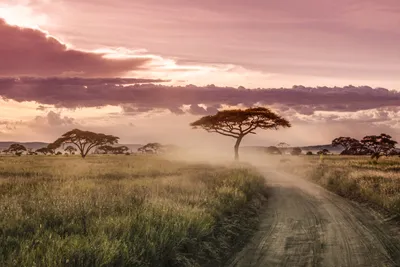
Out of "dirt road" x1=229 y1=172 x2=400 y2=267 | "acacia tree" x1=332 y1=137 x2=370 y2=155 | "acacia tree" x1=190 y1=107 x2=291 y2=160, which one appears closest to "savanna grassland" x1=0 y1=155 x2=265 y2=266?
"dirt road" x1=229 y1=172 x2=400 y2=267

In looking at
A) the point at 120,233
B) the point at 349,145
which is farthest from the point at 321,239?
the point at 349,145

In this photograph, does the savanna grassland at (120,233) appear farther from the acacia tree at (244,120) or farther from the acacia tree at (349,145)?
the acacia tree at (349,145)

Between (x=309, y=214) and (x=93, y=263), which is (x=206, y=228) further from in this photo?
(x=309, y=214)

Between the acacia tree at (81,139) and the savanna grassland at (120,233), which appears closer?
the savanna grassland at (120,233)

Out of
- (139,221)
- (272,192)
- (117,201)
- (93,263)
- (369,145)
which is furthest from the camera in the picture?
(369,145)

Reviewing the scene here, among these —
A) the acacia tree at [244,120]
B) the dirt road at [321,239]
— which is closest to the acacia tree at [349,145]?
the acacia tree at [244,120]

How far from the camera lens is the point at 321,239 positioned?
12117mm

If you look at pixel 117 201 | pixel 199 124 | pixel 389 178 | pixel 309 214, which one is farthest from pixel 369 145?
pixel 117 201

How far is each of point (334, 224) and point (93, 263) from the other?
9.70 metres

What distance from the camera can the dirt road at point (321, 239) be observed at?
1002 cm

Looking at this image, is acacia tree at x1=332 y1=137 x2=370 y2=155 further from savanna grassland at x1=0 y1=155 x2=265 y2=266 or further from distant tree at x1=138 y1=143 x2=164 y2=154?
savanna grassland at x1=0 y1=155 x2=265 y2=266

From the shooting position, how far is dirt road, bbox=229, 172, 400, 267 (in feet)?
32.9

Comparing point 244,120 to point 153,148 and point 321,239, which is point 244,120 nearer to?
point 321,239

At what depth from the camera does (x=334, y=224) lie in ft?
47.8
